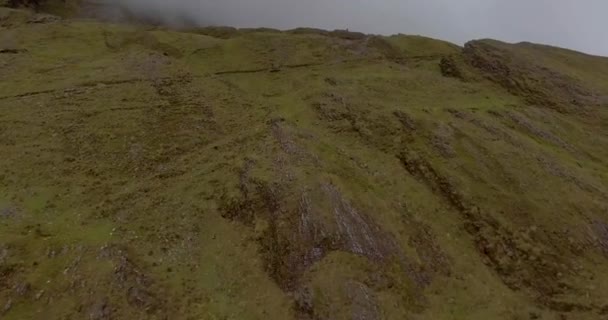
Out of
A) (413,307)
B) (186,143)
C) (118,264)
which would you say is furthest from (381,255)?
(186,143)

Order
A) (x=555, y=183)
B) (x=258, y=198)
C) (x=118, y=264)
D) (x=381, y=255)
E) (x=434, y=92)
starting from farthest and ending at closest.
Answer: (x=434, y=92)
(x=555, y=183)
(x=258, y=198)
(x=381, y=255)
(x=118, y=264)

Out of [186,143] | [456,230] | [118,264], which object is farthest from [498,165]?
[118,264]

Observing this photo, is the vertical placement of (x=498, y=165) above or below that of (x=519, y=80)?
below

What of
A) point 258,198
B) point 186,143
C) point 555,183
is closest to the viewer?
point 258,198

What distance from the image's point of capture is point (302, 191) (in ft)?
113

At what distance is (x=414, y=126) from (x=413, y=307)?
696 inches

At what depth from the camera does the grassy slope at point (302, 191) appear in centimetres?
2978

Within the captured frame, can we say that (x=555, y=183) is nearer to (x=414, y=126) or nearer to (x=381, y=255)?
(x=414, y=126)

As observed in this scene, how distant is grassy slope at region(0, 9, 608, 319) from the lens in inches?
1172

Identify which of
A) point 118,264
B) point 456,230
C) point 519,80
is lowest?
point 118,264

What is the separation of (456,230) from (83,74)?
1503 inches

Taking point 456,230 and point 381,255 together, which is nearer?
point 381,255

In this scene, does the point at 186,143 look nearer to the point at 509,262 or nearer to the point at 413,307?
the point at 413,307

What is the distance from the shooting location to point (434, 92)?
51.6 m
